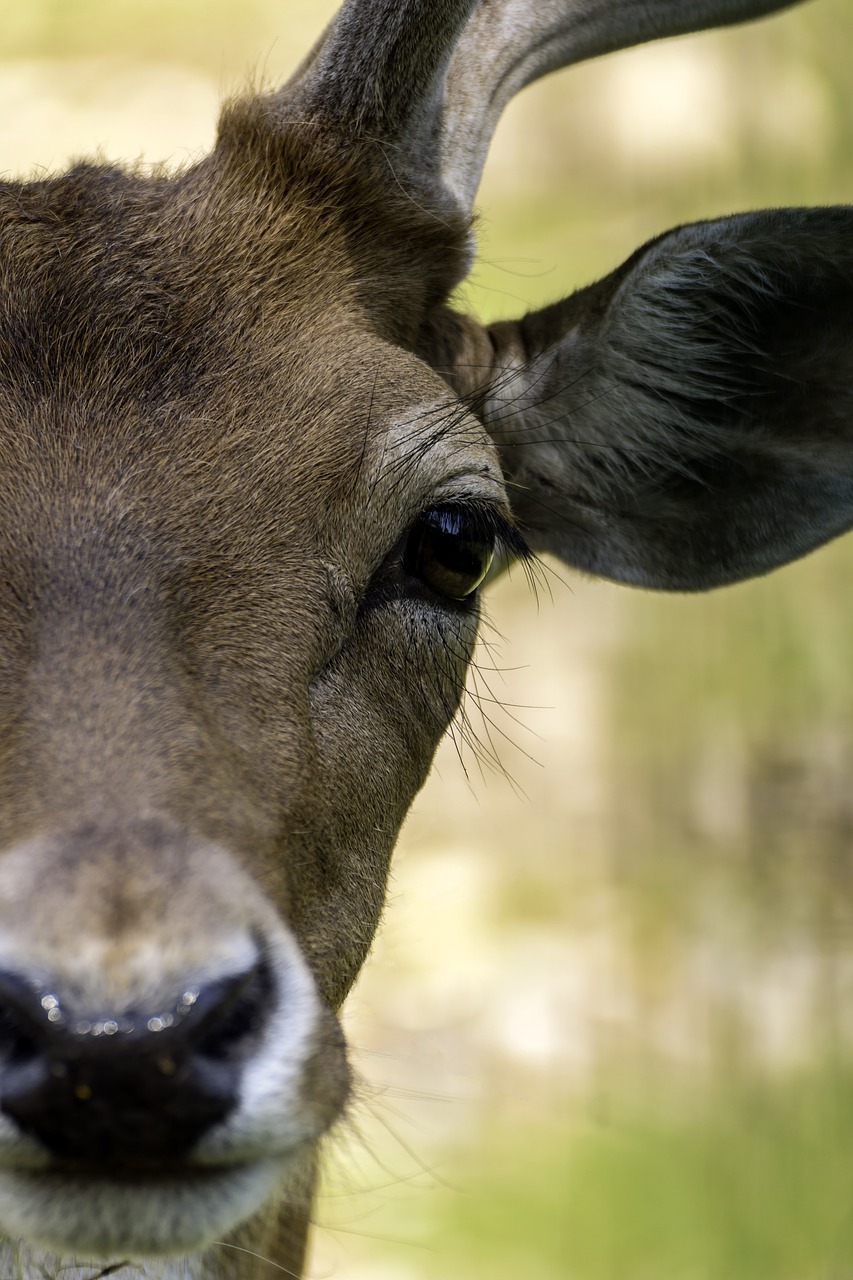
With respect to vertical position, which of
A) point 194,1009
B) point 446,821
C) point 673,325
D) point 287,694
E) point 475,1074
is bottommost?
point 475,1074

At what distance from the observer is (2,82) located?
11.5 meters

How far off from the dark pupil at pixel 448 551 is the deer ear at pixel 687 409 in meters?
0.39

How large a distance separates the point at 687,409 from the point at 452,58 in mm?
1173

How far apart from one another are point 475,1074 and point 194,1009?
6.64 meters

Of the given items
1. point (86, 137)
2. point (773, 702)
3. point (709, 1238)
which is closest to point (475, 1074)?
point (709, 1238)

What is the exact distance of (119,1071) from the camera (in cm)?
238

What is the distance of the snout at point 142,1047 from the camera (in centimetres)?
238

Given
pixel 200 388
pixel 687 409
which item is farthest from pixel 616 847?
pixel 200 388

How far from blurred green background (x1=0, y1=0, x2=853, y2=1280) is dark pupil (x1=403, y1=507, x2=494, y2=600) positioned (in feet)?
6.29

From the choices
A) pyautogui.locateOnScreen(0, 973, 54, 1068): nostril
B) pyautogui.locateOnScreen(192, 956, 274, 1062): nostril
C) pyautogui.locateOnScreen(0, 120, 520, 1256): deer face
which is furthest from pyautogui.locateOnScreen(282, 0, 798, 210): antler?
pyautogui.locateOnScreen(0, 973, 54, 1068): nostril

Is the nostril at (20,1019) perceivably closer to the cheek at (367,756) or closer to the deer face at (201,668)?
the deer face at (201,668)

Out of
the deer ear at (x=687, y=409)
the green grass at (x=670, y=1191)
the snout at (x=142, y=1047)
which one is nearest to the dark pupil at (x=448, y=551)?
the deer ear at (x=687, y=409)

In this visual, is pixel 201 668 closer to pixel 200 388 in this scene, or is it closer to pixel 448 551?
pixel 200 388

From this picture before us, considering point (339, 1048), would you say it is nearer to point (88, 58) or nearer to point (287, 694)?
point (287, 694)
